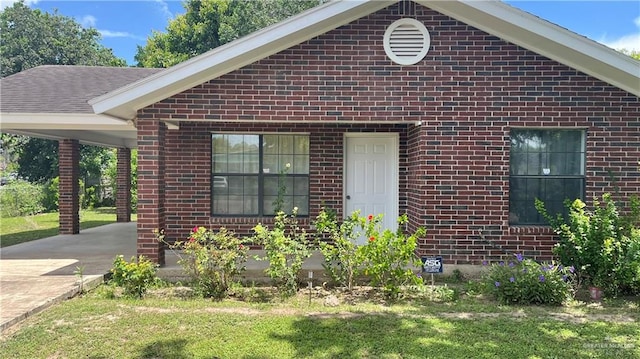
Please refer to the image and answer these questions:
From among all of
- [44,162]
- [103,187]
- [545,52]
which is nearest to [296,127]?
[545,52]

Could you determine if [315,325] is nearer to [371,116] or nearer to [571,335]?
[571,335]

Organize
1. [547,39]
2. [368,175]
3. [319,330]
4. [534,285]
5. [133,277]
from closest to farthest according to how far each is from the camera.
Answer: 1. [319,330]
2. [534,285]
3. [133,277]
4. [547,39]
5. [368,175]

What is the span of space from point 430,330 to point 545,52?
4632 millimetres

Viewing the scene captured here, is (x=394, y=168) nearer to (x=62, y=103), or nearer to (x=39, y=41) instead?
(x=62, y=103)

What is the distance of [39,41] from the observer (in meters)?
28.9

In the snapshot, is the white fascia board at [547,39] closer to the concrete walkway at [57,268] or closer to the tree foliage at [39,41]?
the concrete walkway at [57,268]

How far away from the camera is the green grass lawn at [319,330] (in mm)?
4125

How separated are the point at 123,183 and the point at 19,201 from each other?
26.0ft

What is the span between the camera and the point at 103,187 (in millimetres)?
23266

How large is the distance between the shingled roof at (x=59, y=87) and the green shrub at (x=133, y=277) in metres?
3.45

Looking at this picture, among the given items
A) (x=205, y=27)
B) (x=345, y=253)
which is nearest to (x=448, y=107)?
(x=345, y=253)

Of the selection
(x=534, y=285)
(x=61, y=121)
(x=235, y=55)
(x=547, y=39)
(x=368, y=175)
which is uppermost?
(x=547, y=39)

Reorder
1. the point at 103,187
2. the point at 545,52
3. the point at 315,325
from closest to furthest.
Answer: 1. the point at 315,325
2. the point at 545,52
3. the point at 103,187

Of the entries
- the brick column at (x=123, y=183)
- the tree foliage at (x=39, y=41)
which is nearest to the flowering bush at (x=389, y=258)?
the brick column at (x=123, y=183)
